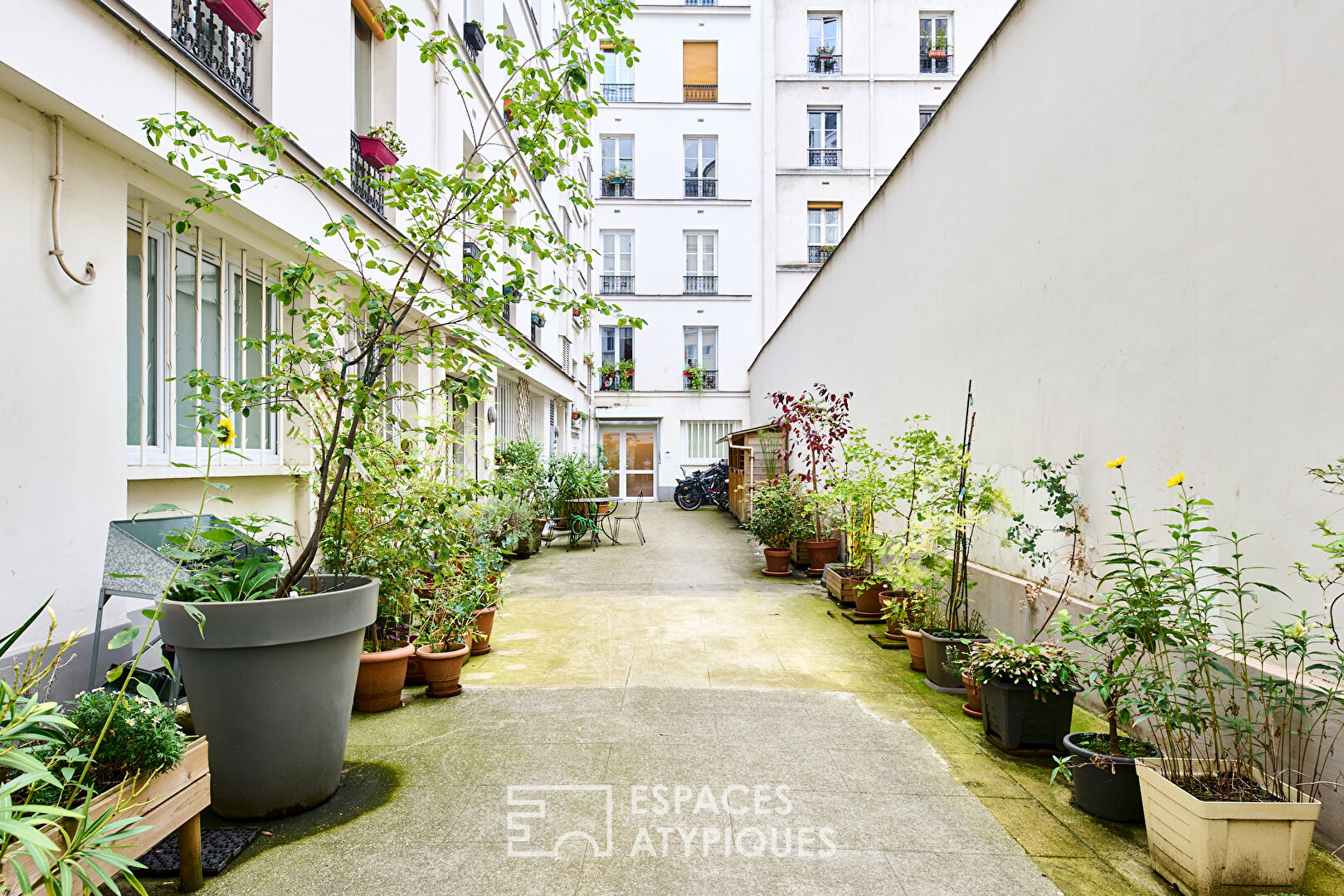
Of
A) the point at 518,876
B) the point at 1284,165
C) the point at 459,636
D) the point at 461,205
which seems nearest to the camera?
the point at 518,876

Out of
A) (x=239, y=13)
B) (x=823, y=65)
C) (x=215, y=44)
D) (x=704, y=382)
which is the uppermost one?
(x=823, y=65)

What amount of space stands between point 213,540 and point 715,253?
18189 millimetres

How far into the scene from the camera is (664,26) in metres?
19.1

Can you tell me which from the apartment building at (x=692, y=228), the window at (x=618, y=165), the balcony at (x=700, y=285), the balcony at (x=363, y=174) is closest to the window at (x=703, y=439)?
the apartment building at (x=692, y=228)

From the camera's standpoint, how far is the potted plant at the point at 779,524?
26.0ft

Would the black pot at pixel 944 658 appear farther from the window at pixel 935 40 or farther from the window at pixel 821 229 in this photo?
the window at pixel 935 40

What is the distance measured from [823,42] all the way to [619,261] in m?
7.33

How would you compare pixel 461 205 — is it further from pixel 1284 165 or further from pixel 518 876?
pixel 1284 165

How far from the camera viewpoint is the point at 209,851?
91.0 inches

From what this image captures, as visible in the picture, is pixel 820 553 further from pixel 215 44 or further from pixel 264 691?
pixel 215 44

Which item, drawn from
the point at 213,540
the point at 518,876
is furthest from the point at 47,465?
Result: the point at 518,876

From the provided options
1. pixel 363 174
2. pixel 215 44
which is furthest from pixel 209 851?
pixel 363 174

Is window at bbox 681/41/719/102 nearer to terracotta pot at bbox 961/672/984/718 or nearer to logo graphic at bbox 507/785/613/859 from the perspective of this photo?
terracotta pot at bbox 961/672/984/718

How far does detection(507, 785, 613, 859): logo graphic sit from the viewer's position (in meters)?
2.39
